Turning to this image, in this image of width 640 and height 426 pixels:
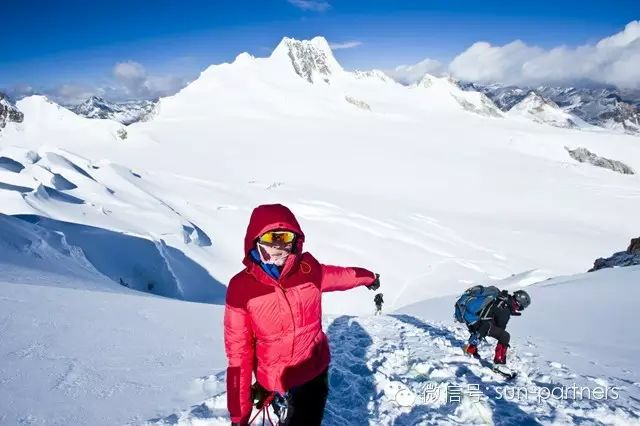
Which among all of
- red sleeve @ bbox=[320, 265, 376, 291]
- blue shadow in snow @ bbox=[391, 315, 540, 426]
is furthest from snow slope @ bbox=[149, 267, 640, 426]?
red sleeve @ bbox=[320, 265, 376, 291]

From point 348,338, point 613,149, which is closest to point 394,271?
point 348,338

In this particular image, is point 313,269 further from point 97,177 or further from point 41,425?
point 97,177

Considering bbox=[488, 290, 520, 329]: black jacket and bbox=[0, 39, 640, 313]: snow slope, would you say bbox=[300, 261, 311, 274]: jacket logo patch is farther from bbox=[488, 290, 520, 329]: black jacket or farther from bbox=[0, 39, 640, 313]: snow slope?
bbox=[0, 39, 640, 313]: snow slope

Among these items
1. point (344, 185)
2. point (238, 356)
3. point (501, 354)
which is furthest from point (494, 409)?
point (344, 185)

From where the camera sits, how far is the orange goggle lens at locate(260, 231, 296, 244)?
3277mm

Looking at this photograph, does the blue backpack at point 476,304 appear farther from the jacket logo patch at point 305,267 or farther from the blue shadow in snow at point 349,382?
the jacket logo patch at point 305,267

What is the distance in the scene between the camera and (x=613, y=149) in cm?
17600

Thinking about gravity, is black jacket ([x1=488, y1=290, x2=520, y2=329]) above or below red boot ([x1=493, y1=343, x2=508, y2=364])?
above

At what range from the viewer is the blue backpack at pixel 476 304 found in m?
6.43

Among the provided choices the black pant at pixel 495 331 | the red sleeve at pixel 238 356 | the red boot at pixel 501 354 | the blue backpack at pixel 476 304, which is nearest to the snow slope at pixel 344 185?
the blue backpack at pixel 476 304

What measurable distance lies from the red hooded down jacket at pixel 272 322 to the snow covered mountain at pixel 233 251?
133cm

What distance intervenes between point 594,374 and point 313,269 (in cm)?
511

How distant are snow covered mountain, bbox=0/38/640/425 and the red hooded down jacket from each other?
133 centimetres

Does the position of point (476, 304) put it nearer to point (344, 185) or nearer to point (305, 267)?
point (305, 267)
